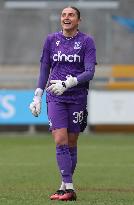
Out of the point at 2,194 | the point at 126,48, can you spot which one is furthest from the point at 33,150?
the point at 126,48

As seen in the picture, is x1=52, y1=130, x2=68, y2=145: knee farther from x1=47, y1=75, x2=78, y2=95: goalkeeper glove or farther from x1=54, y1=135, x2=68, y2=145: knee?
x1=47, y1=75, x2=78, y2=95: goalkeeper glove

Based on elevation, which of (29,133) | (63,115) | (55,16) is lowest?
(29,133)

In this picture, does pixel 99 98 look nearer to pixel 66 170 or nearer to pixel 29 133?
pixel 29 133

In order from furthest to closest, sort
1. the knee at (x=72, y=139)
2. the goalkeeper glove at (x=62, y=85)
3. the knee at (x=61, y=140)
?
the knee at (x=72, y=139) < the knee at (x=61, y=140) < the goalkeeper glove at (x=62, y=85)

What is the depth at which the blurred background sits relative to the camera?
70.1 feet

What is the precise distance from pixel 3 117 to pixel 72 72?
12.5 m

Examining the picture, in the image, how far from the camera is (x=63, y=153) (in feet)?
29.0

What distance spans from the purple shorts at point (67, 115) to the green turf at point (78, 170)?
0.80m

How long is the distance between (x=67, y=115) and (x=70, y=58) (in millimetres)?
623

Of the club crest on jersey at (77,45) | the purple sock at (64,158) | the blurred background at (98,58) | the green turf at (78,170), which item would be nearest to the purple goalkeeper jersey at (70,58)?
the club crest on jersey at (77,45)

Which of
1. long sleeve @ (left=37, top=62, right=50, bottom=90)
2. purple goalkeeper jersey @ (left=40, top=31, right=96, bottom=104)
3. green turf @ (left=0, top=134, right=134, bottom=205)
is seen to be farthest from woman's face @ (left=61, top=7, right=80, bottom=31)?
green turf @ (left=0, top=134, right=134, bottom=205)

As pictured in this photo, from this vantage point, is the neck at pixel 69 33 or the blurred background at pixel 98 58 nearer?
the neck at pixel 69 33

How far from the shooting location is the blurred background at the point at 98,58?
21.4 meters

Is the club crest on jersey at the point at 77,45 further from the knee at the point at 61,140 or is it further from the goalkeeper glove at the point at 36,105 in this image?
the knee at the point at 61,140
